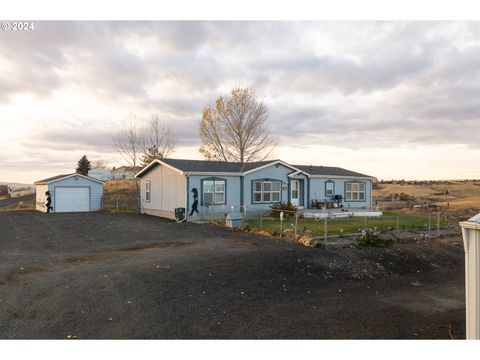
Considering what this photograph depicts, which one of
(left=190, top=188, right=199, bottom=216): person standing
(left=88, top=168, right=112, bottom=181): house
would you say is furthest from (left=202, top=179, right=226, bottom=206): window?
(left=88, top=168, right=112, bottom=181): house

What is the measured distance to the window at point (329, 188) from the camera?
29.3 meters

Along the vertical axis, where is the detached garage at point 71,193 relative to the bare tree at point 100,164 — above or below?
below

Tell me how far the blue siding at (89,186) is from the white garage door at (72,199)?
0.80 ft

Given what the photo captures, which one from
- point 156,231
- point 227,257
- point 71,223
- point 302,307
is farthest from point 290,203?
point 302,307

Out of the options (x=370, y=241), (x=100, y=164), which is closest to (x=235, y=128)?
(x=370, y=241)

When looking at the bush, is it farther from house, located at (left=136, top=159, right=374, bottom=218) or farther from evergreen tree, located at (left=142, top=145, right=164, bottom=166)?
evergreen tree, located at (left=142, top=145, right=164, bottom=166)

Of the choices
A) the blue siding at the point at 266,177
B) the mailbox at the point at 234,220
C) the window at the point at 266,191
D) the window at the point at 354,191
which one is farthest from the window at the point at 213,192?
the window at the point at 354,191

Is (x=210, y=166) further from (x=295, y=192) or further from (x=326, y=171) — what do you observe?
(x=326, y=171)

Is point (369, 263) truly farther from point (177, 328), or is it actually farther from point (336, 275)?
point (177, 328)

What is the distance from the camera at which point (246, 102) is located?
40.8 meters

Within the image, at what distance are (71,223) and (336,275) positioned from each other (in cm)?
1648

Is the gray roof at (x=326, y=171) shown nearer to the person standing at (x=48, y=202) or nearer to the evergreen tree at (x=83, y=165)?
the person standing at (x=48, y=202)

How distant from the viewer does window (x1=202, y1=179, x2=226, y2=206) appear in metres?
23.4

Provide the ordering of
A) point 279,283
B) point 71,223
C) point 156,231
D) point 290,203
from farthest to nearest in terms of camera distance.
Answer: point 290,203 < point 71,223 < point 156,231 < point 279,283
